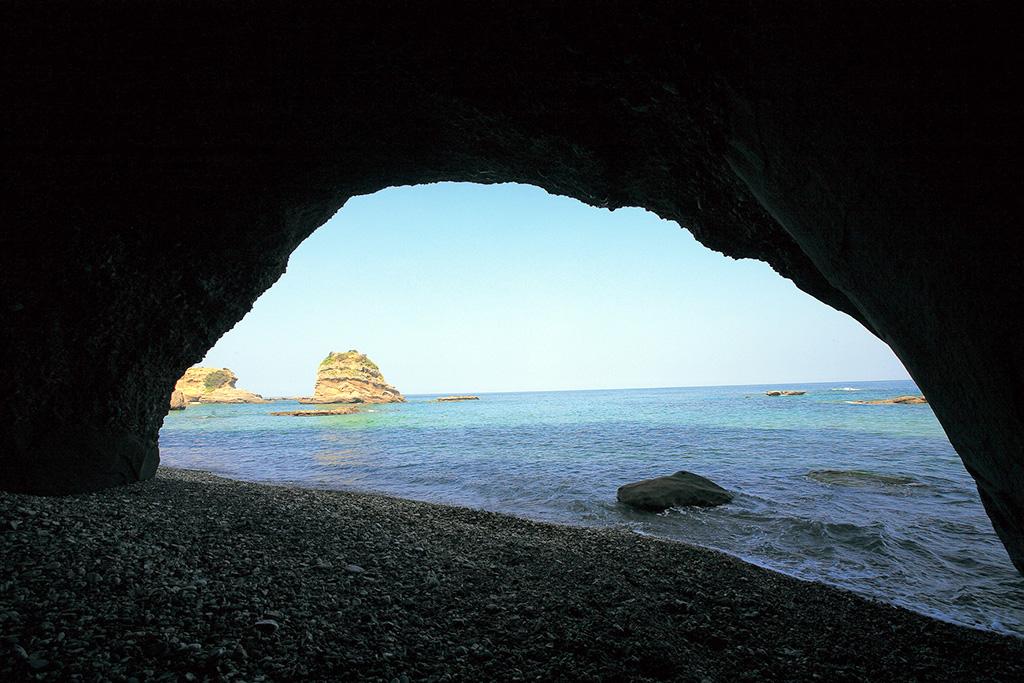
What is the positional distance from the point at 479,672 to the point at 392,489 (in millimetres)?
13202

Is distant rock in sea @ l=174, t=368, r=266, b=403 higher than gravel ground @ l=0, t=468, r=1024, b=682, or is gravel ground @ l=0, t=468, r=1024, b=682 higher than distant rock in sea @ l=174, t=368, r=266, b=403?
gravel ground @ l=0, t=468, r=1024, b=682

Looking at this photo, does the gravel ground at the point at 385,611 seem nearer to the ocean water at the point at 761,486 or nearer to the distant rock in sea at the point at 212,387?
the ocean water at the point at 761,486

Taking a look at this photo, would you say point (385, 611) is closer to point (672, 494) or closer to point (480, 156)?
point (480, 156)

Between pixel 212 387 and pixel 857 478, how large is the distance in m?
156

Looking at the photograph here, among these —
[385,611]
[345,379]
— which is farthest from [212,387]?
[385,611]

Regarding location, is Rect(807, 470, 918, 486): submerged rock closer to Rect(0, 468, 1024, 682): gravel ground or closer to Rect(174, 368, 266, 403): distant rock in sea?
Rect(0, 468, 1024, 682): gravel ground

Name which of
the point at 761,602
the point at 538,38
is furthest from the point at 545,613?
the point at 538,38

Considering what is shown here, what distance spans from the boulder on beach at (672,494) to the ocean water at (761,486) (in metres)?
0.39

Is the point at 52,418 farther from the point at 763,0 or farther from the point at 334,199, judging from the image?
the point at 763,0

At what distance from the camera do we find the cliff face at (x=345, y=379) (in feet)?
350

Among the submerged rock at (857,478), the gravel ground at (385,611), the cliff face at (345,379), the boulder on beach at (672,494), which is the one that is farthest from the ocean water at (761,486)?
the cliff face at (345,379)

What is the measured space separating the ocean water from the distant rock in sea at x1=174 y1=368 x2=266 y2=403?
112 metres

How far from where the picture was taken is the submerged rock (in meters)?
16.2

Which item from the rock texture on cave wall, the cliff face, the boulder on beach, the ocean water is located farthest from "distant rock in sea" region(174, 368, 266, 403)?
the boulder on beach
